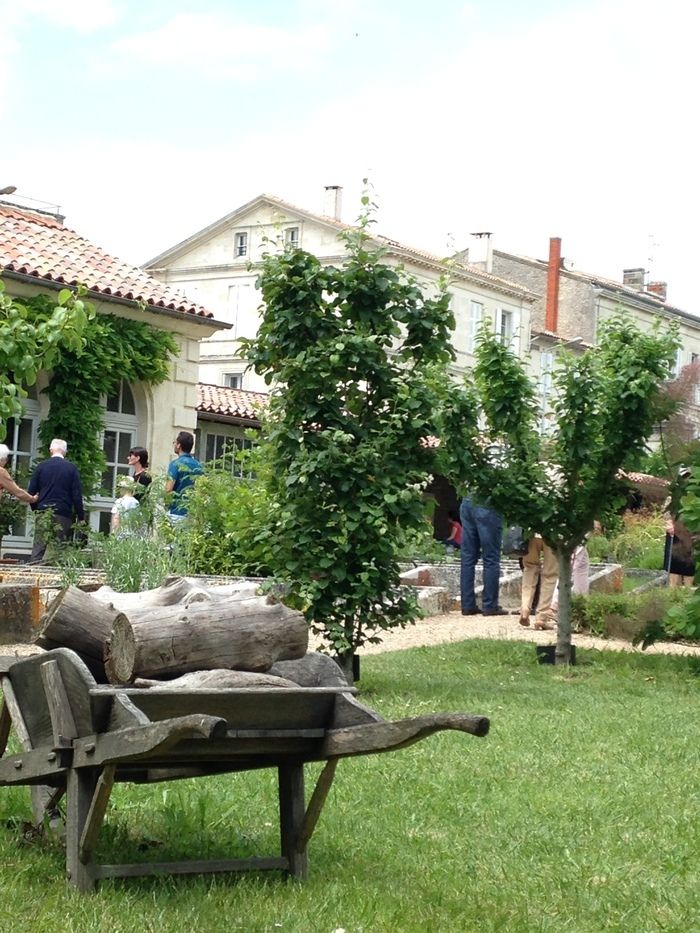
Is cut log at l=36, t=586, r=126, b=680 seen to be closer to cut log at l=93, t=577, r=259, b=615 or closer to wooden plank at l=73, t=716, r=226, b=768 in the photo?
cut log at l=93, t=577, r=259, b=615

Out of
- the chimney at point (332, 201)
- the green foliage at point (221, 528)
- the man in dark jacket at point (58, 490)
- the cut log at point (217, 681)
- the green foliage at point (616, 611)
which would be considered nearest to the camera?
the cut log at point (217, 681)

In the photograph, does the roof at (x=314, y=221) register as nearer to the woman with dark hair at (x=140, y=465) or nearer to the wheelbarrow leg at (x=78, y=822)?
the woman with dark hair at (x=140, y=465)

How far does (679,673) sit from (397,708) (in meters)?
3.99

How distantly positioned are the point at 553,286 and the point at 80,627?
61933mm

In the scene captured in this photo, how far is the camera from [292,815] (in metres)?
5.21

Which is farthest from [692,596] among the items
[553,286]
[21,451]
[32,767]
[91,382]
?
[553,286]

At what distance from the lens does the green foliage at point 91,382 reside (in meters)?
23.1

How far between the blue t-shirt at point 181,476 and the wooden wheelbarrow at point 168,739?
40.1ft

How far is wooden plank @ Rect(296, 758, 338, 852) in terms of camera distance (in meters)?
5.09

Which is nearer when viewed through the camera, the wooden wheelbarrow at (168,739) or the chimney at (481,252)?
the wooden wheelbarrow at (168,739)

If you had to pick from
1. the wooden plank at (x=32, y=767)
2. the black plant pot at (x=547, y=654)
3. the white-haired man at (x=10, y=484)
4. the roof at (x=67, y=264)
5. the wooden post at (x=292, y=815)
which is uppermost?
the roof at (x=67, y=264)

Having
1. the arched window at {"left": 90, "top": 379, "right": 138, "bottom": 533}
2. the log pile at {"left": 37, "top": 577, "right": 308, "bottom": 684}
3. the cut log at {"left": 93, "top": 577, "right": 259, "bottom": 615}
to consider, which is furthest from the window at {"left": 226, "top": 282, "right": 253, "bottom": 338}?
the log pile at {"left": 37, "top": 577, "right": 308, "bottom": 684}

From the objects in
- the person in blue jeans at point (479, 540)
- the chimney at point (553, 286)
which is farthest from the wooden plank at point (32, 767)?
the chimney at point (553, 286)

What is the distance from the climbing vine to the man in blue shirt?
5.18 meters
